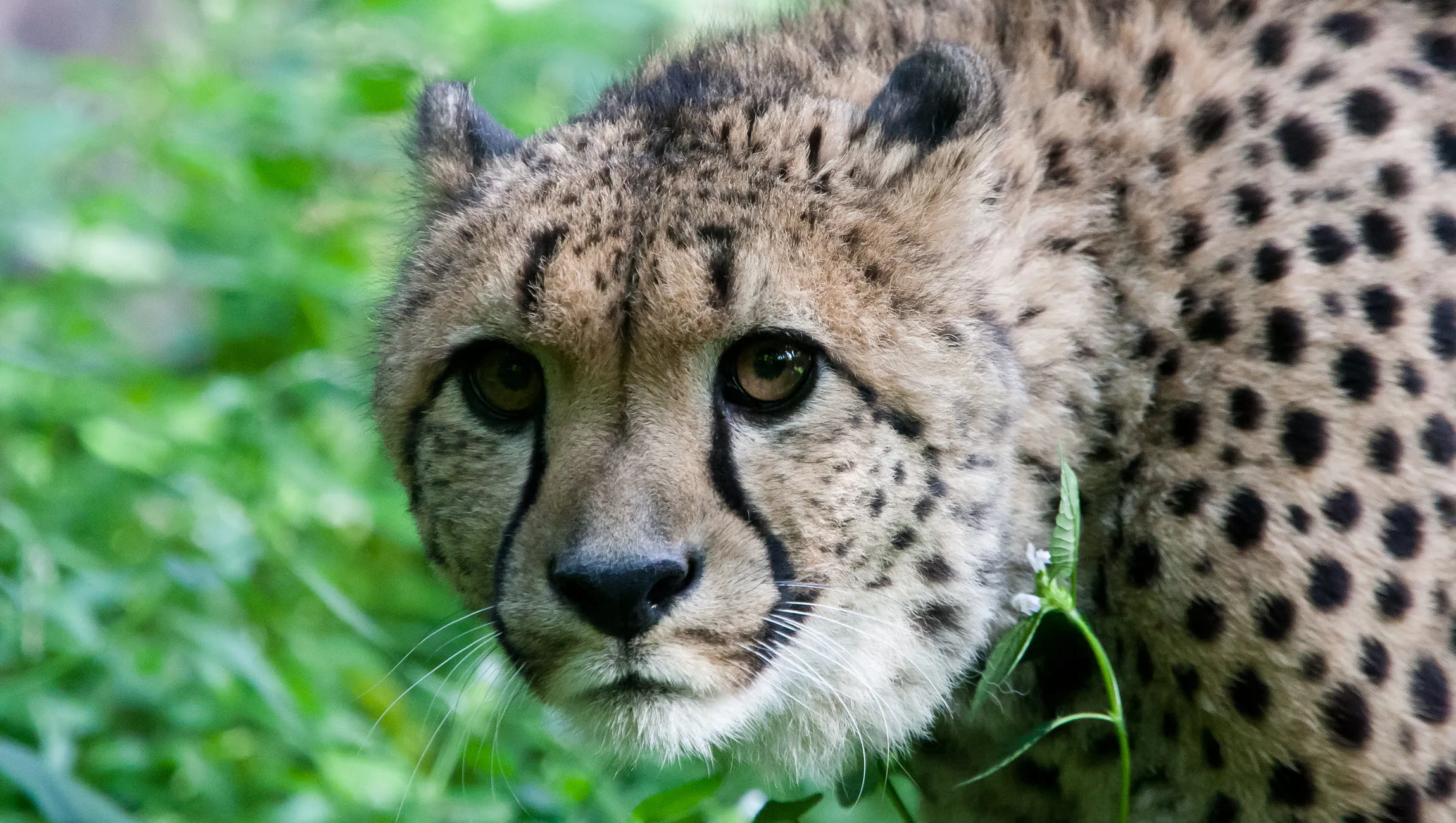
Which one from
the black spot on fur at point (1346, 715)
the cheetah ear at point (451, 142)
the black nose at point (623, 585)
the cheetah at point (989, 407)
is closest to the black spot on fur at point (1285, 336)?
the cheetah at point (989, 407)

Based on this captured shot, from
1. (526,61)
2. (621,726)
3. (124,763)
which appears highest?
(526,61)

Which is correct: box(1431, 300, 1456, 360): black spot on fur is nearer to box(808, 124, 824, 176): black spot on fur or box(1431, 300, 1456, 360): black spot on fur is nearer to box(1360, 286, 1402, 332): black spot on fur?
box(1360, 286, 1402, 332): black spot on fur

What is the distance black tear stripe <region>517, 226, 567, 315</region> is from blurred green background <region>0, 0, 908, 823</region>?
2.20 ft

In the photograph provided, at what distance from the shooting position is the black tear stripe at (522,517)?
240 cm

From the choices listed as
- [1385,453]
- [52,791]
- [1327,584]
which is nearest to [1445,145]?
[1385,453]

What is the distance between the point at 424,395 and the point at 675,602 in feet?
2.18

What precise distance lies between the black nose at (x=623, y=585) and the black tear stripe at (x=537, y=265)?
16.2 inches

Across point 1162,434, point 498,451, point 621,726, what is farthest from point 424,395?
point 1162,434

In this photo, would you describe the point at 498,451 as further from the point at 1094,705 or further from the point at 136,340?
the point at 136,340

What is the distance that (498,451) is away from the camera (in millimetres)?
2480

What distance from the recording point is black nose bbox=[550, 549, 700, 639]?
215cm

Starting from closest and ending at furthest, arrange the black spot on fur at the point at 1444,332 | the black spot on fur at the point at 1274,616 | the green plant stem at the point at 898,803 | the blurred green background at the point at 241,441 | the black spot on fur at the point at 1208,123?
the black spot on fur at the point at 1274,616
the black spot on fur at the point at 1444,332
the black spot on fur at the point at 1208,123
the green plant stem at the point at 898,803
the blurred green background at the point at 241,441

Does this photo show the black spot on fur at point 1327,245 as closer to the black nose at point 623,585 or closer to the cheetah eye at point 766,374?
the cheetah eye at point 766,374

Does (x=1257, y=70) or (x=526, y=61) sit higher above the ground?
(x=526, y=61)
